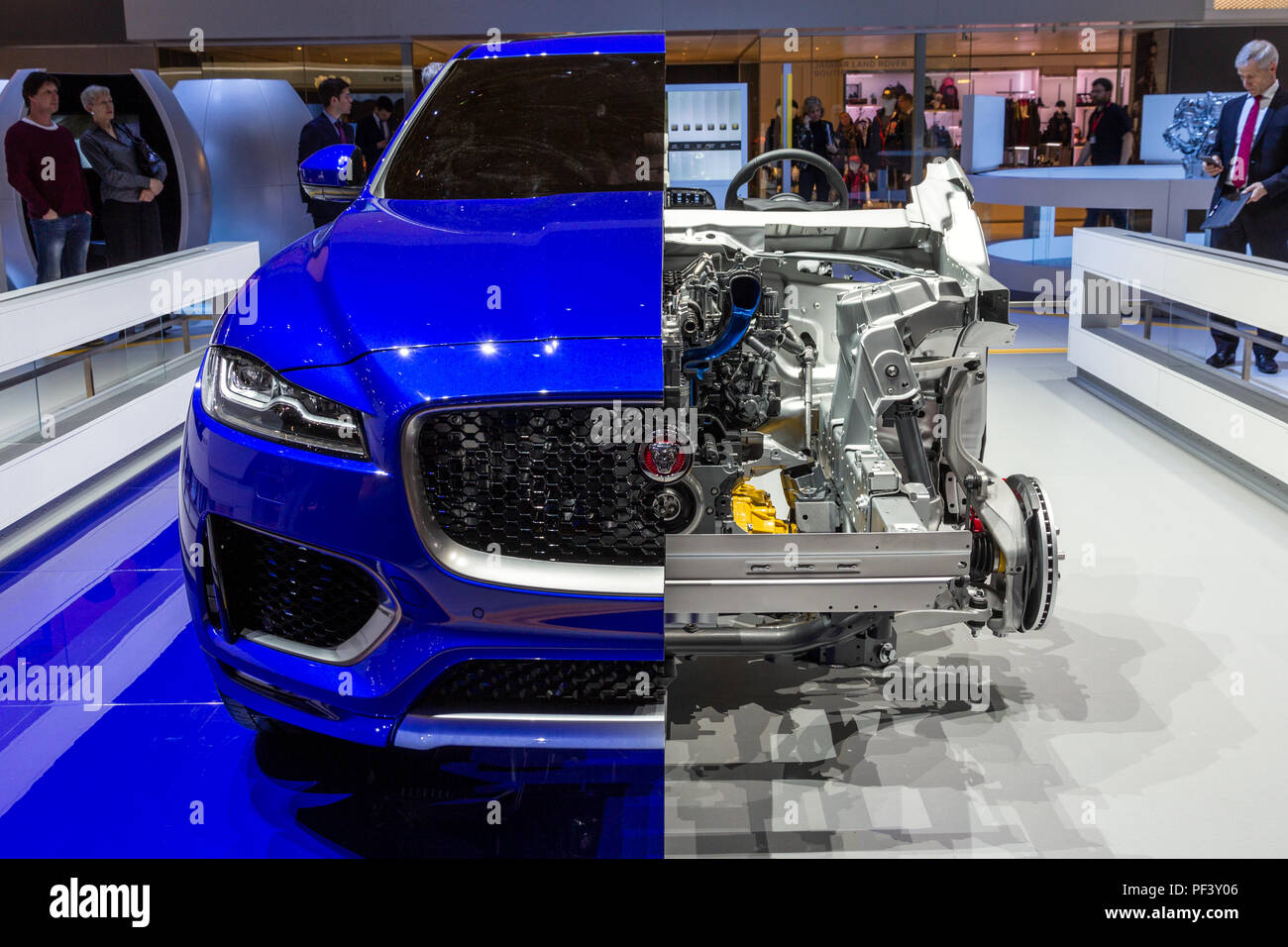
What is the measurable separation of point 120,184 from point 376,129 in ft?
9.41

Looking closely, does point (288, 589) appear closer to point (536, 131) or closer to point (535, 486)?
point (535, 486)

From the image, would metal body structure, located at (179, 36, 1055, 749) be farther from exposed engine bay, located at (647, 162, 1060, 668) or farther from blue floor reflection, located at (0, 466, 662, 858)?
blue floor reflection, located at (0, 466, 662, 858)

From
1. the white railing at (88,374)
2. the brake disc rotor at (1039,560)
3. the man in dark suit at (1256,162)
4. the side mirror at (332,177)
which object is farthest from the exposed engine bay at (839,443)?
the man in dark suit at (1256,162)

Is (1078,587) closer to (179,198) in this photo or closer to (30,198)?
(30,198)

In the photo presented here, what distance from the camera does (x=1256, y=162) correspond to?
249 inches

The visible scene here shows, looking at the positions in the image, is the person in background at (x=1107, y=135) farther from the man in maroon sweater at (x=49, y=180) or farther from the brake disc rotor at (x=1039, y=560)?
the brake disc rotor at (x=1039, y=560)

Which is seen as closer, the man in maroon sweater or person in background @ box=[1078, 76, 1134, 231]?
the man in maroon sweater

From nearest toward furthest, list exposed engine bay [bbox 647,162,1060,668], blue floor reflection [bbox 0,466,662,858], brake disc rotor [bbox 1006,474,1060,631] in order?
exposed engine bay [bbox 647,162,1060,668] → blue floor reflection [bbox 0,466,662,858] → brake disc rotor [bbox 1006,474,1060,631]

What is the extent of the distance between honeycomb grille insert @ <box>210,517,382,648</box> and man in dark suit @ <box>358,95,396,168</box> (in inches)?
295

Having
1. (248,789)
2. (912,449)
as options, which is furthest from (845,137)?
(248,789)

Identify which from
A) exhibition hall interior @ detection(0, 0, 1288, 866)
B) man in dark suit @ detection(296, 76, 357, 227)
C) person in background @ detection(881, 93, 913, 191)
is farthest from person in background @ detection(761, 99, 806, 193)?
exhibition hall interior @ detection(0, 0, 1288, 866)

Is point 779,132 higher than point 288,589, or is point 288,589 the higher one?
point 779,132

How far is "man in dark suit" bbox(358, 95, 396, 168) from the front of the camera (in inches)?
366

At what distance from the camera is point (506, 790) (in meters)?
2.62
